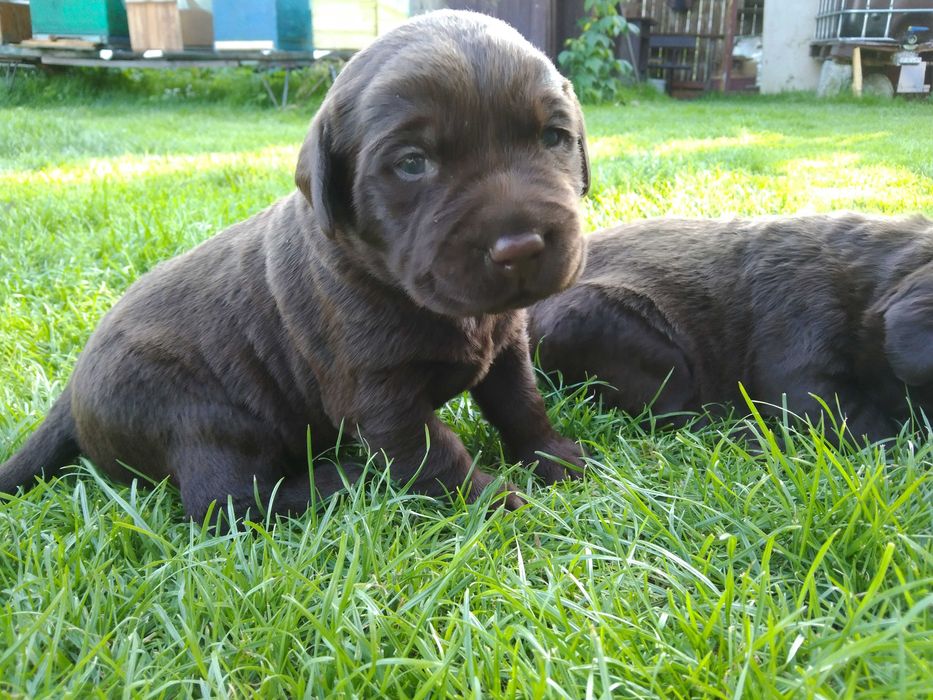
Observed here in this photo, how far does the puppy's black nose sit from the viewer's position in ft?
6.33

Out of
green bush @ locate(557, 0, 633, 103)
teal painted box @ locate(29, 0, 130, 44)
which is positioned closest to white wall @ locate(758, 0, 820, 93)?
green bush @ locate(557, 0, 633, 103)

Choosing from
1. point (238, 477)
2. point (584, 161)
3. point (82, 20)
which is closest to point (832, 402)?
point (584, 161)

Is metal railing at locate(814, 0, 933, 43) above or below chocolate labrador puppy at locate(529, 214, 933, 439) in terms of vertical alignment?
above

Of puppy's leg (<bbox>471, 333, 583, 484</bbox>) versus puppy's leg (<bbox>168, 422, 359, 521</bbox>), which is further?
puppy's leg (<bbox>471, 333, 583, 484</bbox>)

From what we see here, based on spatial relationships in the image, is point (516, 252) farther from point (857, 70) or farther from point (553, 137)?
point (857, 70)

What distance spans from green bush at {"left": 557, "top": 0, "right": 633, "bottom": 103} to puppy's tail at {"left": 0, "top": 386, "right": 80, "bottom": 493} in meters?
12.9

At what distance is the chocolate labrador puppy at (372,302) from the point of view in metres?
2.03

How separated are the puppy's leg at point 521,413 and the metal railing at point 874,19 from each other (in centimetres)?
1262

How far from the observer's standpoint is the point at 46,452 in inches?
104

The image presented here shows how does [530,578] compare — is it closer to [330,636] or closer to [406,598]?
[406,598]

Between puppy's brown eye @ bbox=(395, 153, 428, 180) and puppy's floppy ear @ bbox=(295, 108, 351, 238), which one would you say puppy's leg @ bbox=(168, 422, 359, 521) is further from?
puppy's brown eye @ bbox=(395, 153, 428, 180)

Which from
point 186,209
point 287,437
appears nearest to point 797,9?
point 186,209

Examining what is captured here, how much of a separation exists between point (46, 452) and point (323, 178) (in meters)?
1.35

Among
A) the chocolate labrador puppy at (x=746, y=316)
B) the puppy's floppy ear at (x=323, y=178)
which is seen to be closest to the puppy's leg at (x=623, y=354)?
the chocolate labrador puppy at (x=746, y=316)
